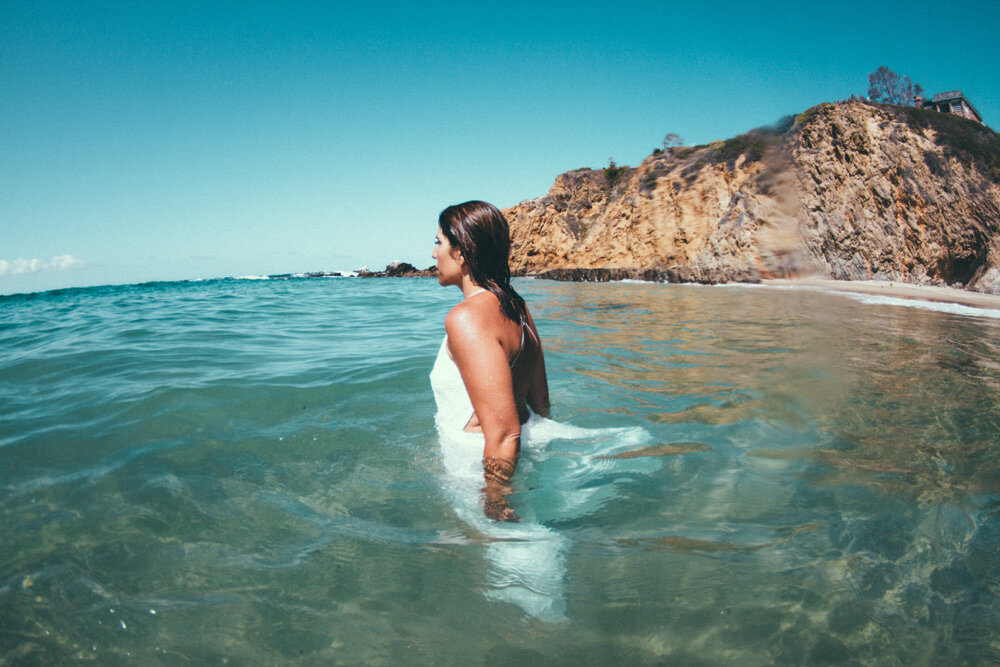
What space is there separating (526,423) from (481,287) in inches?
31.1

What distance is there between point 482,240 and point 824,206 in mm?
24381

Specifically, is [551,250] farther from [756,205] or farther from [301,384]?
[301,384]

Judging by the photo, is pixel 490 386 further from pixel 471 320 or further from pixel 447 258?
pixel 447 258

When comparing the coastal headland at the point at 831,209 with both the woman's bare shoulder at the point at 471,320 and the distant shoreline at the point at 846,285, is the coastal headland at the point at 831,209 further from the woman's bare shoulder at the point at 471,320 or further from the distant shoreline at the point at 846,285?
the woman's bare shoulder at the point at 471,320

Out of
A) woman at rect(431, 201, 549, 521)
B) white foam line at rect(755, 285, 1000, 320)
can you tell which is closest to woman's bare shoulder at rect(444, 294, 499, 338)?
woman at rect(431, 201, 549, 521)

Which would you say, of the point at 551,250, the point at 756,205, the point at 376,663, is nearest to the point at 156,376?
the point at 376,663

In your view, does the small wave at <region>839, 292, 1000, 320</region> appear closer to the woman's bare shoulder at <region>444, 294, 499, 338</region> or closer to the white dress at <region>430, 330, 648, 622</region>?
the white dress at <region>430, 330, 648, 622</region>

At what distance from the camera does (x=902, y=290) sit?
15984 mm

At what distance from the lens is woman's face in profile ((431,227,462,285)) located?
7.38 ft

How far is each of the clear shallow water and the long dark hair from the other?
0.91 metres

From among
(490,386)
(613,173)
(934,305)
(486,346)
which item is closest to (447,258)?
(486,346)

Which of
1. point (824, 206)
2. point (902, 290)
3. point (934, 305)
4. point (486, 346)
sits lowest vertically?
point (934, 305)

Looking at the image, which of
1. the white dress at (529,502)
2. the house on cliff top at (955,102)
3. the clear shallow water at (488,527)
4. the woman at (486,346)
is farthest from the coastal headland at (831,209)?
the house on cliff top at (955,102)

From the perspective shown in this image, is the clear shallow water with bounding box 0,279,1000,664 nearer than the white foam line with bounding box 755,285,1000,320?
Yes
